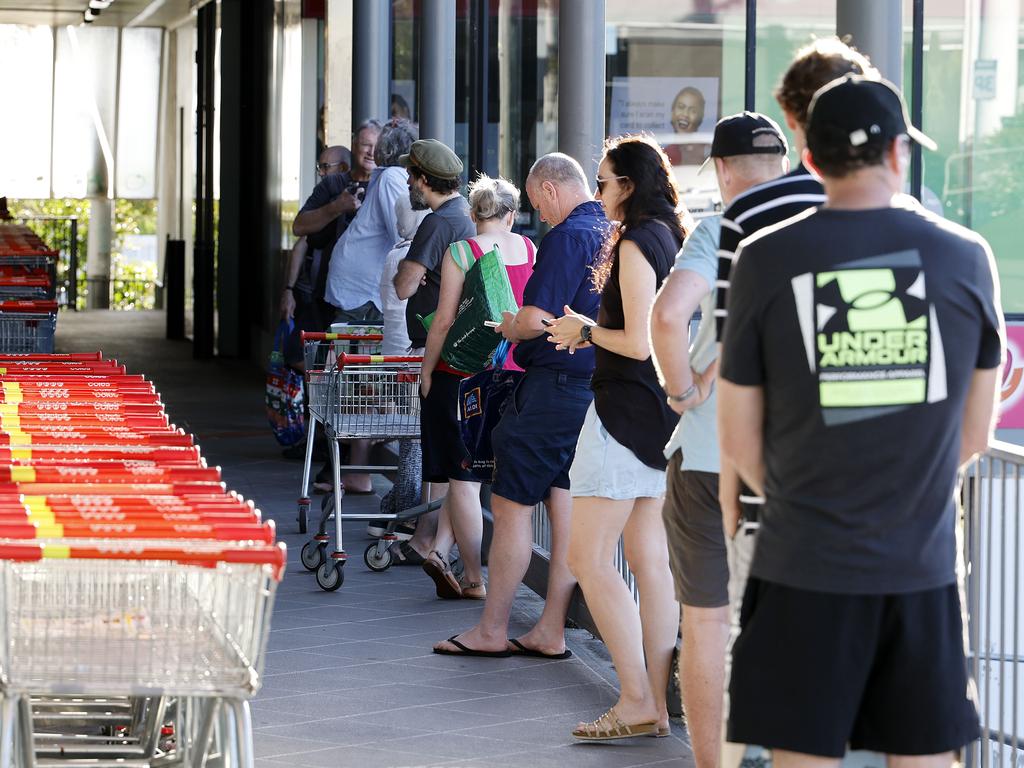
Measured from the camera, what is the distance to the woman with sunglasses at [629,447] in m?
4.71

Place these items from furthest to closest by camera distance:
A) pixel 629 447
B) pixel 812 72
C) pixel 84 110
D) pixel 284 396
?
pixel 84 110 → pixel 284 396 → pixel 629 447 → pixel 812 72

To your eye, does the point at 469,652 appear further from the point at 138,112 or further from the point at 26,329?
the point at 138,112

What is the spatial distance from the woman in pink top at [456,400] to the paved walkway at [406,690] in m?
0.17

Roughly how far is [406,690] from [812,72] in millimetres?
3139

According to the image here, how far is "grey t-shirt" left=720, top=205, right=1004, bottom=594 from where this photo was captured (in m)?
2.75

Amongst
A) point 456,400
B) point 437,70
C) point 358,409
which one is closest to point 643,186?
point 456,400

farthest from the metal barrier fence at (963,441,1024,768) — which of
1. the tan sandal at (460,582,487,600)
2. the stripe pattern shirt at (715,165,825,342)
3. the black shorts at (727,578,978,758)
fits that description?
the tan sandal at (460,582,487,600)

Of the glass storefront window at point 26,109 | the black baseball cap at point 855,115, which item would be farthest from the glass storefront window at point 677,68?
the glass storefront window at point 26,109

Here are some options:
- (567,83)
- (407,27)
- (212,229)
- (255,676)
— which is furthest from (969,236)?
(212,229)

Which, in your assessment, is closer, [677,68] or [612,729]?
[612,729]

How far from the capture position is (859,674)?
2.82 m

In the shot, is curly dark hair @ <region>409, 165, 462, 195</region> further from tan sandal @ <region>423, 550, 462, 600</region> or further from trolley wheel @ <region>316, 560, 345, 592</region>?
trolley wheel @ <region>316, 560, 345, 592</region>

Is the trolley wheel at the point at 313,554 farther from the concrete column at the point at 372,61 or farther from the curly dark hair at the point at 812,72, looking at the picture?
the curly dark hair at the point at 812,72

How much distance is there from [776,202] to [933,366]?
0.88 meters
